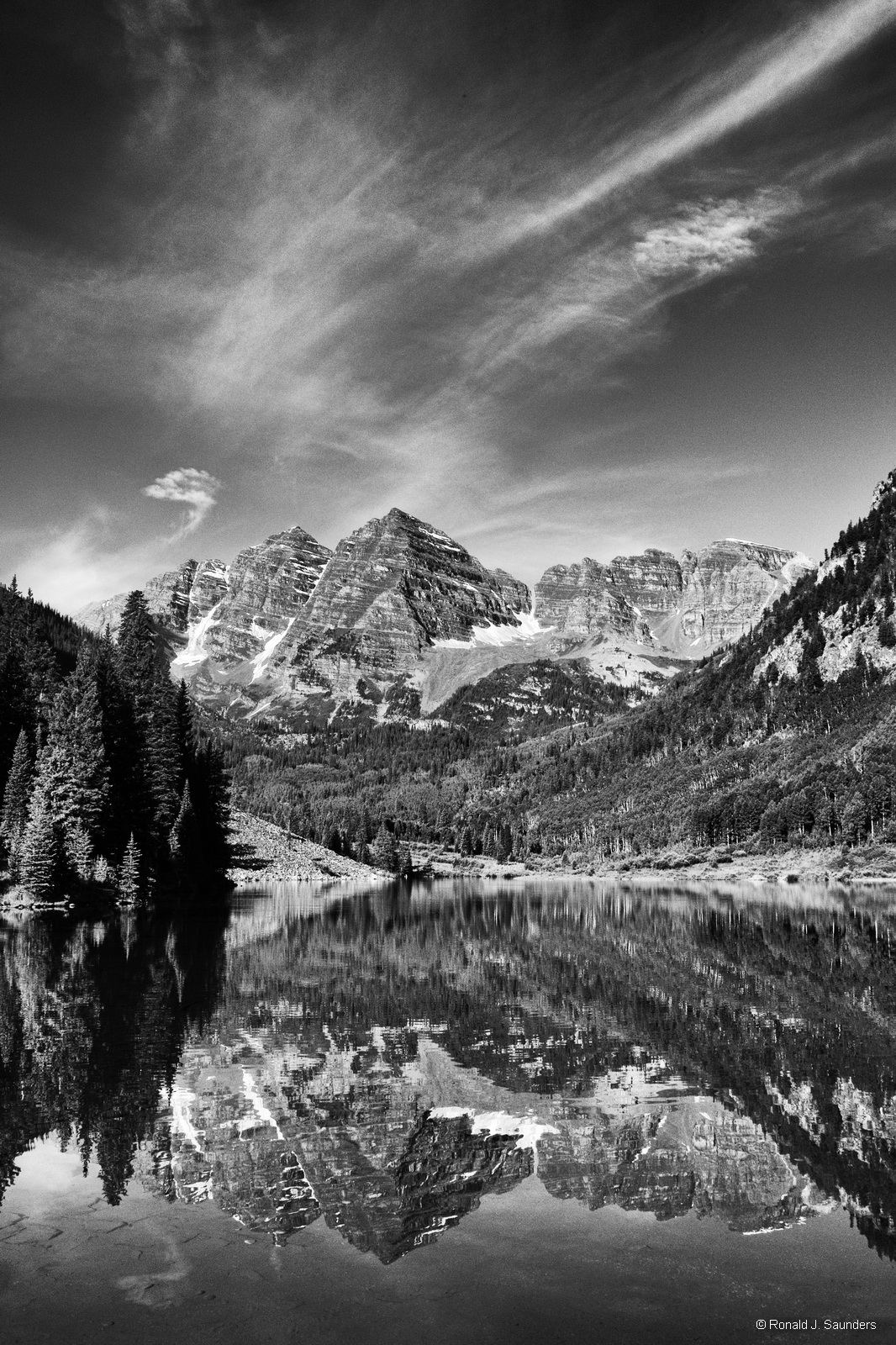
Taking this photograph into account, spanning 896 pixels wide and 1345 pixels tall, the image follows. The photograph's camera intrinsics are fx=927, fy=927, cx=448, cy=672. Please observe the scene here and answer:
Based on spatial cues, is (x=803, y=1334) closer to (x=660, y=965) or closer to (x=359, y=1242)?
(x=359, y=1242)

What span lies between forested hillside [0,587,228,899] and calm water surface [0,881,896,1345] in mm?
41611

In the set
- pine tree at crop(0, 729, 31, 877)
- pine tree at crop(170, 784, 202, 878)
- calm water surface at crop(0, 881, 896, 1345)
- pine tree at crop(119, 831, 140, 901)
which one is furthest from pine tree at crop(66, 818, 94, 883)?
calm water surface at crop(0, 881, 896, 1345)

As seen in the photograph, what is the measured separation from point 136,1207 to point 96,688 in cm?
8226

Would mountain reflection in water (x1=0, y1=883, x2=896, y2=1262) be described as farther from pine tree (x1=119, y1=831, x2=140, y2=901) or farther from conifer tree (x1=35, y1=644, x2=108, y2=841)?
pine tree (x1=119, y1=831, x2=140, y2=901)

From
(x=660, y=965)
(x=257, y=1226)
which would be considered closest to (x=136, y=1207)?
(x=257, y=1226)

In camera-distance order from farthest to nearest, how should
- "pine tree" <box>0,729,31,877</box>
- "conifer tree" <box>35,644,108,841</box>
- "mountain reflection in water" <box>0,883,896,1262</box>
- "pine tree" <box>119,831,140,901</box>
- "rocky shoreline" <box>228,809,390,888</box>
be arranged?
"rocky shoreline" <box>228,809,390,888</box>
"pine tree" <box>119,831,140,901</box>
"pine tree" <box>0,729,31,877</box>
"conifer tree" <box>35,644,108,841</box>
"mountain reflection in water" <box>0,883,896,1262</box>

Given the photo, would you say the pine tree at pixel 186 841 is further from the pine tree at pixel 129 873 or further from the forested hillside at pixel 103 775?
the pine tree at pixel 129 873

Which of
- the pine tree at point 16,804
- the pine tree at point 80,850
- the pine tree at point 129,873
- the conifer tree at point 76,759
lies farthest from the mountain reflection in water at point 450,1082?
the pine tree at point 129,873

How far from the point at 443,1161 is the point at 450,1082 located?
5.85 m

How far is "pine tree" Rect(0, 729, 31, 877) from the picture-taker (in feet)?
263

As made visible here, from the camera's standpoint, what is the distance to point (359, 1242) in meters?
13.9

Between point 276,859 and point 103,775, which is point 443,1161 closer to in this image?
point 103,775

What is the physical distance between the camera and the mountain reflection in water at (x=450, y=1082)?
16.1 metres

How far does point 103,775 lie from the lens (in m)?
84.7
